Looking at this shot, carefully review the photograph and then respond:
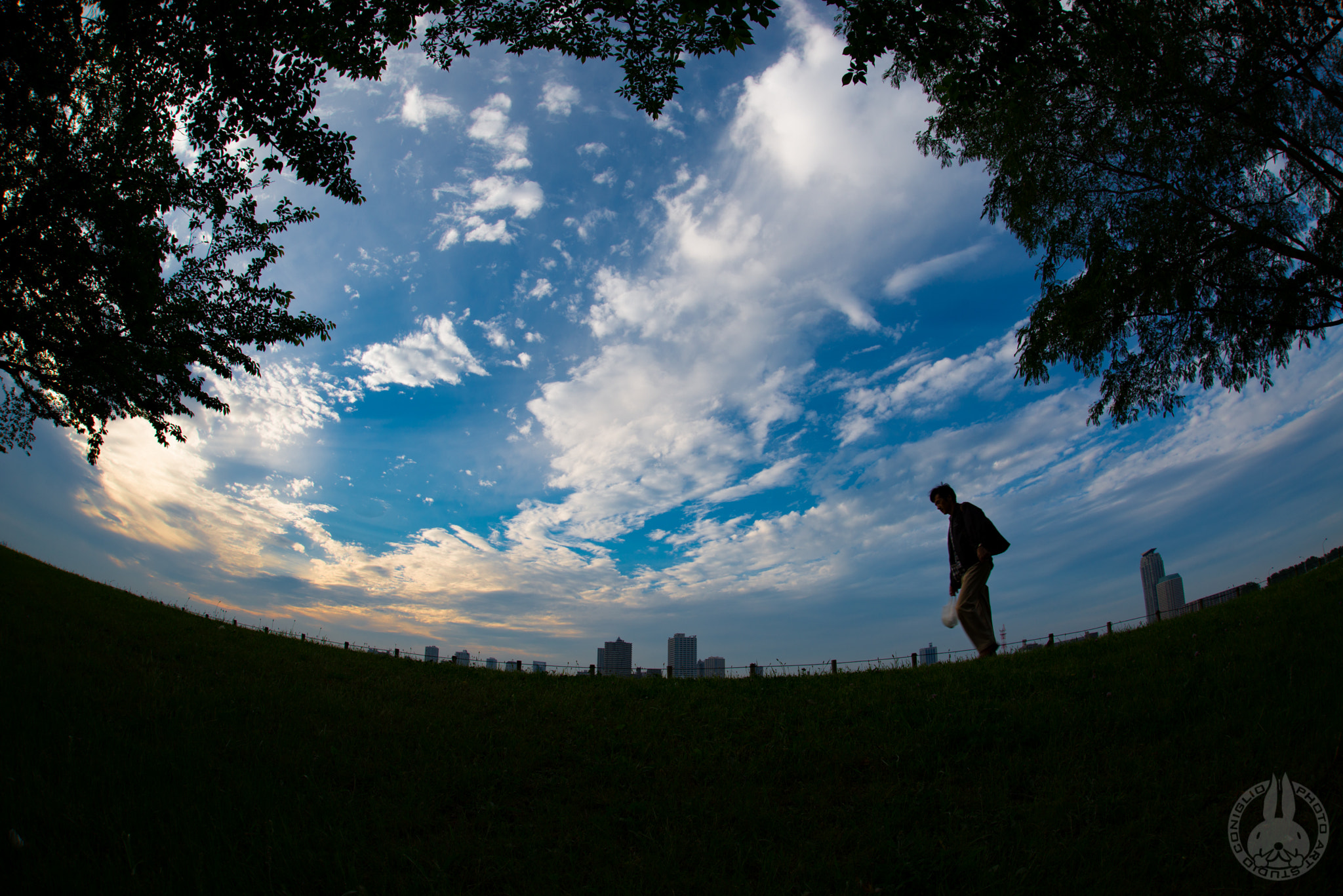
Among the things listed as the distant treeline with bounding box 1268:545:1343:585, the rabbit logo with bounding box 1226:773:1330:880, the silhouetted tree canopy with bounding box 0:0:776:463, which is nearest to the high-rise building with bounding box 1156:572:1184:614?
the distant treeline with bounding box 1268:545:1343:585

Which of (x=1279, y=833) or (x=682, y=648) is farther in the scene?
(x=682, y=648)

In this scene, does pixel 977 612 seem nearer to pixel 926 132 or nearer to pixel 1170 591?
pixel 926 132

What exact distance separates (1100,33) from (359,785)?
39.8ft

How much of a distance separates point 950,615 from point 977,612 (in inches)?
16.9

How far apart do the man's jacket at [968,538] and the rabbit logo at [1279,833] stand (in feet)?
17.7

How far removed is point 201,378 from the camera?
15133 millimetres

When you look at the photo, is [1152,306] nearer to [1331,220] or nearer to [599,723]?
[1331,220]

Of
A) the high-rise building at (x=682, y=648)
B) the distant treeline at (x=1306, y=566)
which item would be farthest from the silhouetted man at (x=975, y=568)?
the high-rise building at (x=682, y=648)

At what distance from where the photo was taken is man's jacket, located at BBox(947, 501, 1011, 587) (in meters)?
9.32

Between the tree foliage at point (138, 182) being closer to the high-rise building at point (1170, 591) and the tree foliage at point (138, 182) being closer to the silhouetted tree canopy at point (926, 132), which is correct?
the silhouetted tree canopy at point (926, 132)

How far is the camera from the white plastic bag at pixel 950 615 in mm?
9438

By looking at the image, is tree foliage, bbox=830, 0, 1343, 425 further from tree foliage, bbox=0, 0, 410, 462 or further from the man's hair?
tree foliage, bbox=0, 0, 410, 462

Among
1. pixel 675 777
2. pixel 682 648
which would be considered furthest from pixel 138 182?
pixel 682 648

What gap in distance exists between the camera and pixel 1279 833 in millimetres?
3555
